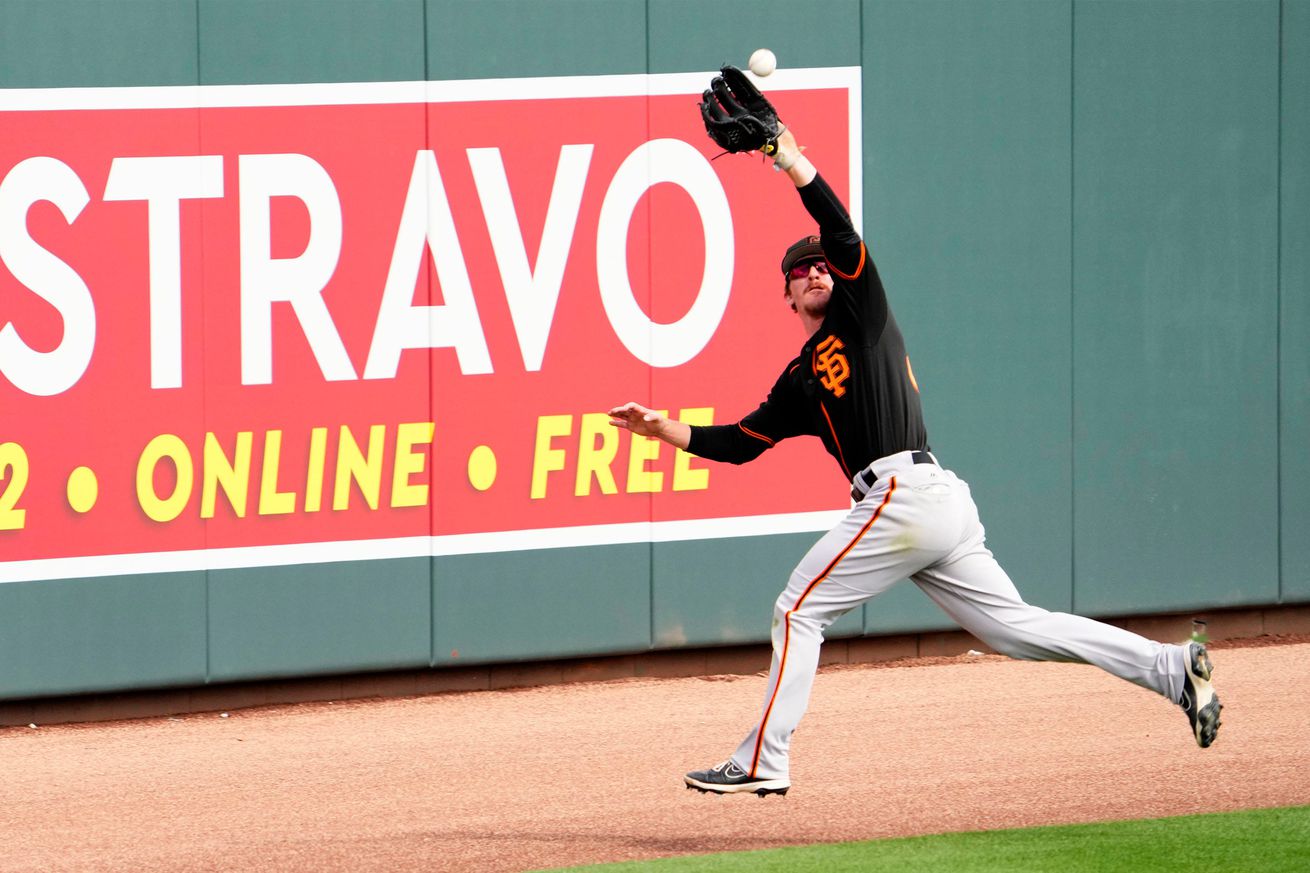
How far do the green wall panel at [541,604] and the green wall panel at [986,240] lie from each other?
1225 millimetres

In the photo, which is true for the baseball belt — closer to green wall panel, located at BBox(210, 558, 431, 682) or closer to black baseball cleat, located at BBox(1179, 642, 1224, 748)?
black baseball cleat, located at BBox(1179, 642, 1224, 748)

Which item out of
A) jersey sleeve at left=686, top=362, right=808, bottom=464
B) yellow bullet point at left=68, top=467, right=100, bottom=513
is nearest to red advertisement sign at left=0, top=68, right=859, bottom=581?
yellow bullet point at left=68, top=467, right=100, bottom=513

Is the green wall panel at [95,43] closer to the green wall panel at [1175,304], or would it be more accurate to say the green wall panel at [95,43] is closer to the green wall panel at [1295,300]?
the green wall panel at [1175,304]

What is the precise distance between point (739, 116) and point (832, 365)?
81 centimetres

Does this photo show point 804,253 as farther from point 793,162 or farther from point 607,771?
point 607,771

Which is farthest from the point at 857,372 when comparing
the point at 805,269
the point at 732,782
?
the point at 732,782

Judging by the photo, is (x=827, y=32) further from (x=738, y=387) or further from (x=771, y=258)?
(x=738, y=387)

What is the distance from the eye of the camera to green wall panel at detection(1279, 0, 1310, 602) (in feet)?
32.7

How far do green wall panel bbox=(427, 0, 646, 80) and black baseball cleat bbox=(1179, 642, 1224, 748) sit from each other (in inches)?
161

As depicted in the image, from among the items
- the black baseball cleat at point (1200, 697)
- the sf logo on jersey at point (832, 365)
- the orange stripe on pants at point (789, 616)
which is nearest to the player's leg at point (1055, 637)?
the black baseball cleat at point (1200, 697)

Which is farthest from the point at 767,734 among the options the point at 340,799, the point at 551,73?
the point at 551,73

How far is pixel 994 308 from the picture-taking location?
9.53 meters

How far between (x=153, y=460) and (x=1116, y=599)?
4594 mm

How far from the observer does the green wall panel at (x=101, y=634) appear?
316 inches
